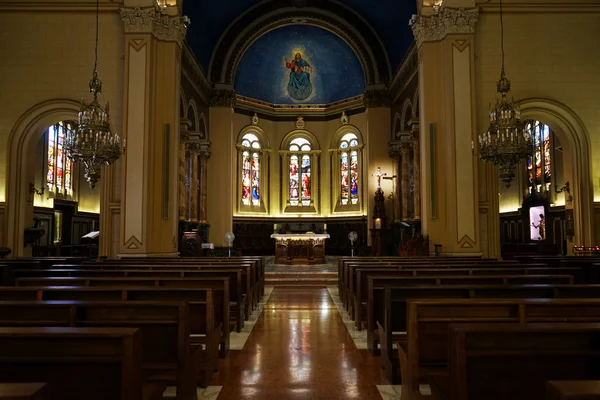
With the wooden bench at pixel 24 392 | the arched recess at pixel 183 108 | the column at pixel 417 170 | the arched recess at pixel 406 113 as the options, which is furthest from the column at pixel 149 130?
the wooden bench at pixel 24 392


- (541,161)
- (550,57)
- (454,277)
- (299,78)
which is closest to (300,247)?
(299,78)

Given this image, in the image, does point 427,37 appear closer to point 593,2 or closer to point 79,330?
point 593,2

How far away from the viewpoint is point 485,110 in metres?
12.4

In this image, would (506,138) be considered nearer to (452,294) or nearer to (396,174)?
(452,294)

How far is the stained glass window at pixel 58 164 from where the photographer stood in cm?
1862

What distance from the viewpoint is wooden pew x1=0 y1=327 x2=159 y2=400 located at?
215 cm

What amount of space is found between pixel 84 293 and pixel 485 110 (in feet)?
35.9

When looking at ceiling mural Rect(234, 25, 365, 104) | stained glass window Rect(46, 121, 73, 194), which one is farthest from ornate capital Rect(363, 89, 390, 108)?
stained glass window Rect(46, 121, 73, 194)

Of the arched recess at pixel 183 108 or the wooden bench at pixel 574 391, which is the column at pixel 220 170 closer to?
the arched recess at pixel 183 108

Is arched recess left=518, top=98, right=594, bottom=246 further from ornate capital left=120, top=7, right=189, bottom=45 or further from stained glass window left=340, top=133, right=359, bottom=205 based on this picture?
stained glass window left=340, top=133, right=359, bottom=205

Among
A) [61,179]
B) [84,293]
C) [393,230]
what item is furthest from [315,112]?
[84,293]

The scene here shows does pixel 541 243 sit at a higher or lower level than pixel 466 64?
lower

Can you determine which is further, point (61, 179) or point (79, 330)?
point (61, 179)

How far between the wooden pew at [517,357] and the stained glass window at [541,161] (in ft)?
56.5
